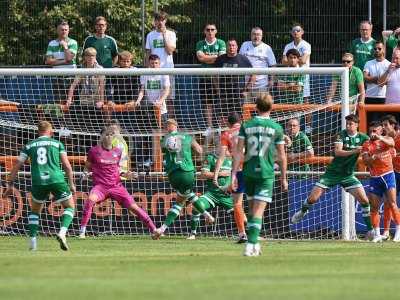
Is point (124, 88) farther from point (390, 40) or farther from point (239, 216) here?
point (390, 40)

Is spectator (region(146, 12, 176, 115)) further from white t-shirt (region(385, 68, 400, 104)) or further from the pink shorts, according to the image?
white t-shirt (region(385, 68, 400, 104))

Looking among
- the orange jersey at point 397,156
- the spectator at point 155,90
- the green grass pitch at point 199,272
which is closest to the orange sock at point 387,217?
the orange jersey at point 397,156

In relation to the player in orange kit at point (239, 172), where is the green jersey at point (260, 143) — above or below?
above

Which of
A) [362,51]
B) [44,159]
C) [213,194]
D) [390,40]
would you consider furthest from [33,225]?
[390,40]

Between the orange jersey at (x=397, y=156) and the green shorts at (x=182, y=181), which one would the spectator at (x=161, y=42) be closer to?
the green shorts at (x=182, y=181)

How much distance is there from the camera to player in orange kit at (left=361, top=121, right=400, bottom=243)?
20.6 meters

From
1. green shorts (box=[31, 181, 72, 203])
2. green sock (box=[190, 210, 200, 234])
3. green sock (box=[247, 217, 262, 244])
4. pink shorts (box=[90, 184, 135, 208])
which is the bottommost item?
green sock (box=[190, 210, 200, 234])

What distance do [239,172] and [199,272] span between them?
6698 mm

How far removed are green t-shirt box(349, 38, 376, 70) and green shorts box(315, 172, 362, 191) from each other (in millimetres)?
3502

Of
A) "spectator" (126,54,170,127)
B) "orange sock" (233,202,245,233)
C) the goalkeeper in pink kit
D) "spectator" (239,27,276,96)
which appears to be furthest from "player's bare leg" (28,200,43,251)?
"spectator" (239,27,276,96)

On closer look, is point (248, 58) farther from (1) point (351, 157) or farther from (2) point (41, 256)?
(2) point (41, 256)

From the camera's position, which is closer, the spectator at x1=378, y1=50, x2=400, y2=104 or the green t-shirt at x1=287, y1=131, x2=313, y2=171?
the green t-shirt at x1=287, y1=131, x2=313, y2=171

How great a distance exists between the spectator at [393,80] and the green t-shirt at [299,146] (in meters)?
1.87

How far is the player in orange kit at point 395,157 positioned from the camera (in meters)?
20.9
